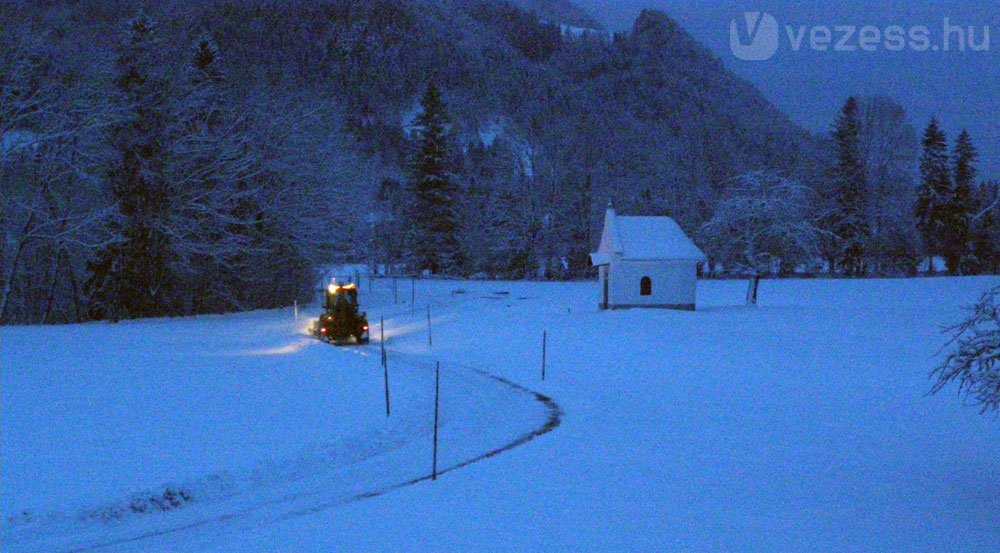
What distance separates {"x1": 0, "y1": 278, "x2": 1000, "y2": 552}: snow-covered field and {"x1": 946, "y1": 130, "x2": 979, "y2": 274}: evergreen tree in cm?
4108

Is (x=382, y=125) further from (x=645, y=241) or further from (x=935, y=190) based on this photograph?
(x=645, y=241)

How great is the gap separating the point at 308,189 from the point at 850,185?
39.1 meters

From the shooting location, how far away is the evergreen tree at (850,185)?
56.0 metres

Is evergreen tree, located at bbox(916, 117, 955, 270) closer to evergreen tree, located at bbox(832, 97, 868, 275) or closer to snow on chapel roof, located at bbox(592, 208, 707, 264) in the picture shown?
evergreen tree, located at bbox(832, 97, 868, 275)

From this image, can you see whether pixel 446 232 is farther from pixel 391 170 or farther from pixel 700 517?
pixel 391 170

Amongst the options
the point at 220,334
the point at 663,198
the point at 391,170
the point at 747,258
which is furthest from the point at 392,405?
the point at 391,170

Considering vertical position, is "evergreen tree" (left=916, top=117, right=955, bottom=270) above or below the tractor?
above

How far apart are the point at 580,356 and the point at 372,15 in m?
170

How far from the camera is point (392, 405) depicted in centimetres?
1450

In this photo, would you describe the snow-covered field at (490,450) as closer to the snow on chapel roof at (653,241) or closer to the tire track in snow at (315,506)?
the tire track in snow at (315,506)

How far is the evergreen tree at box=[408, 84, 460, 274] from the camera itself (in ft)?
212

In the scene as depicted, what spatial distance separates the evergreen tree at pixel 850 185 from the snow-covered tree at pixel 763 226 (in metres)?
19.1

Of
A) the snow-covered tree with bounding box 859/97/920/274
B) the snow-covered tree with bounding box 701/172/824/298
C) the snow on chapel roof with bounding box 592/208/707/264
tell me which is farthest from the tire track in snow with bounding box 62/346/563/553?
the snow-covered tree with bounding box 859/97/920/274

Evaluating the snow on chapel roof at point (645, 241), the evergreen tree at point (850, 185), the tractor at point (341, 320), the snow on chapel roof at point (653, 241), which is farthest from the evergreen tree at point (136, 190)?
the evergreen tree at point (850, 185)
